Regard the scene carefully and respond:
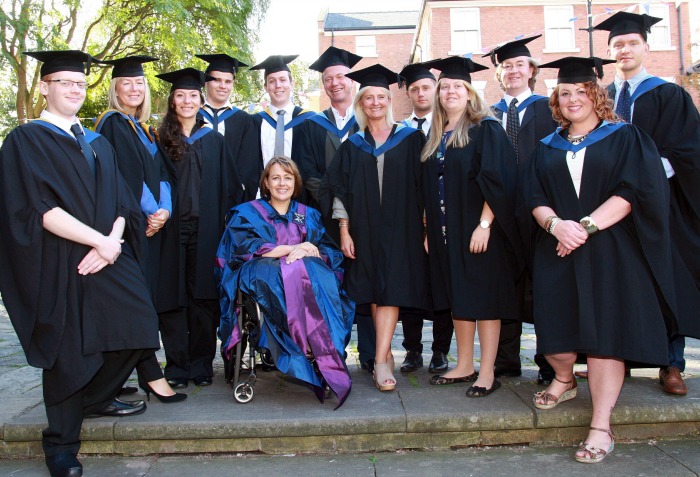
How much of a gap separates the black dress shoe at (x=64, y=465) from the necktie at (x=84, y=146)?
142 cm

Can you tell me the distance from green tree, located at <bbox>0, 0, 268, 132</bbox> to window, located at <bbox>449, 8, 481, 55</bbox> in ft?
34.0

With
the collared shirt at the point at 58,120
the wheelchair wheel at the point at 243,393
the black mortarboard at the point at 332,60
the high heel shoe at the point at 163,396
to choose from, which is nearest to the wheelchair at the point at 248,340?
the wheelchair wheel at the point at 243,393

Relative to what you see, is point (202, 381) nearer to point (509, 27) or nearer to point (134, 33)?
point (134, 33)

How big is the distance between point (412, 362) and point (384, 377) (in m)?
0.66

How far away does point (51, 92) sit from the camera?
3369 millimetres

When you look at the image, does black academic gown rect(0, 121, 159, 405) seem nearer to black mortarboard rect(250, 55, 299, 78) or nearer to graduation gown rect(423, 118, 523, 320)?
graduation gown rect(423, 118, 523, 320)

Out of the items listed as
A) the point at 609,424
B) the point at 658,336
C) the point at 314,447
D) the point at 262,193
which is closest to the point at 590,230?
the point at 658,336

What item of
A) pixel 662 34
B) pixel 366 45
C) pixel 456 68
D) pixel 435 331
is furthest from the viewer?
pixel 366 45

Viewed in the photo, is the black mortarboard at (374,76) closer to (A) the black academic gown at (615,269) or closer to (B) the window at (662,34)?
(A) the black academic gown at (615,269)

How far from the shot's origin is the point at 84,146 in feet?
11.1

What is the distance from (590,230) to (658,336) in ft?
2.05

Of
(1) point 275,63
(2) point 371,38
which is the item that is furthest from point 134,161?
(2) point 371,38

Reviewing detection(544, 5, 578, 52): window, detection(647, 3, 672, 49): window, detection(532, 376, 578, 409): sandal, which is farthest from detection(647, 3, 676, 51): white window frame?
detection(532, 376, 578, 409): sandal

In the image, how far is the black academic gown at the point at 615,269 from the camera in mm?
3266
